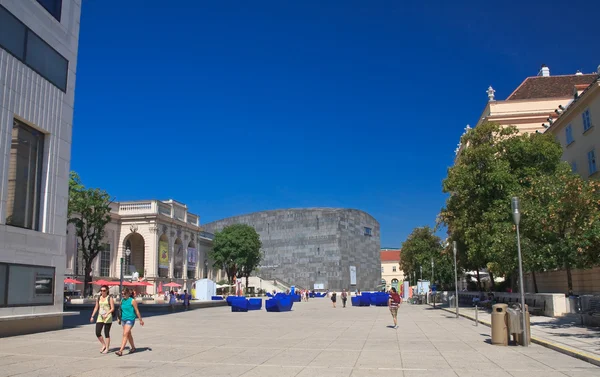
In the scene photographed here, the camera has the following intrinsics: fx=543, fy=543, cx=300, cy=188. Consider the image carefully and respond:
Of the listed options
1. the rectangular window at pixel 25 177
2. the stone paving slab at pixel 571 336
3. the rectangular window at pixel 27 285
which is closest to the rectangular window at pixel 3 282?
the rectangular window at pixel 27 285

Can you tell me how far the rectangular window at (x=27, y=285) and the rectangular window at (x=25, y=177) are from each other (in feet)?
5.36

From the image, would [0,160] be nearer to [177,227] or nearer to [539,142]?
[539,142]

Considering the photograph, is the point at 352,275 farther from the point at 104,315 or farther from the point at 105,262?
the point at 104,315

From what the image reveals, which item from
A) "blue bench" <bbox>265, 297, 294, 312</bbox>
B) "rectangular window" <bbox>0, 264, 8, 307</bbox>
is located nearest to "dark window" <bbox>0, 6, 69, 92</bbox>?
"rectangular window" <bbox>0, 264, 8, 307</bbox>

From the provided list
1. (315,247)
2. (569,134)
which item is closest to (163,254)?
(569,134)

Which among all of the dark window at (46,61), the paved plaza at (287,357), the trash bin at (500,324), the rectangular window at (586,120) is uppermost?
the rectangular window at (586,120)

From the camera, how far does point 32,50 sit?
20156 mm

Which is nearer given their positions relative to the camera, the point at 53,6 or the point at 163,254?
the point at 53,6

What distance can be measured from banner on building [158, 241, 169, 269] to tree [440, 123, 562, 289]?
4546cm

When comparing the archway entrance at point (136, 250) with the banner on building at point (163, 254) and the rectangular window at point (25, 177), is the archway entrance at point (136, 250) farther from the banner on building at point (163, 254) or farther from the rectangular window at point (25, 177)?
the rectangular window at point (25, 177)

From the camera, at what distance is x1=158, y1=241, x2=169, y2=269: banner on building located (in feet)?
236

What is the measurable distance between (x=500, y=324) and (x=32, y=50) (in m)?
18.5

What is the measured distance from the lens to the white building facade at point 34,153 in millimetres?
18516

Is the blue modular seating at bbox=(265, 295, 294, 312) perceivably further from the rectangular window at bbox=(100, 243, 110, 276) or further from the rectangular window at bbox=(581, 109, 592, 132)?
the rectangular window at bbox=(100, 243, 110, 276)
